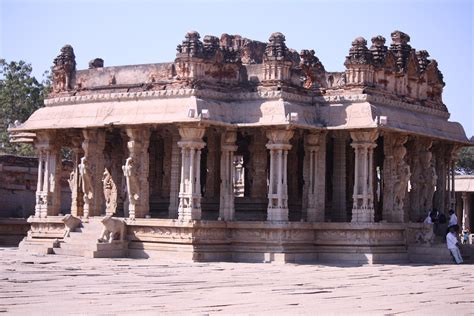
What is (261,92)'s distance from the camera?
83.4ft

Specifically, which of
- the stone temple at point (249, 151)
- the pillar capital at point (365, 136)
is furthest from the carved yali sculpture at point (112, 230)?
the pillar capital at point (365, 136)

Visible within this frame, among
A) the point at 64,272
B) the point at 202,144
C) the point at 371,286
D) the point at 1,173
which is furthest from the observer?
the point at 1,173

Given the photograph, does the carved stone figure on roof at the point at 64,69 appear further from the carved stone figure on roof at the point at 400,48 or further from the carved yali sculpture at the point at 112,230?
the carved stone figure on roof at the point at 400,48

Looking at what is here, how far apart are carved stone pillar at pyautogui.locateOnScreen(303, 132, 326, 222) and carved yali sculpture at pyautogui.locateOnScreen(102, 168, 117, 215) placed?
5856mm

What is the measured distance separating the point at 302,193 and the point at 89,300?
14201 millimetres

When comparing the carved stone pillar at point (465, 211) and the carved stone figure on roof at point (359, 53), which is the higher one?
the carved stone figure on roof at point (359, 53)

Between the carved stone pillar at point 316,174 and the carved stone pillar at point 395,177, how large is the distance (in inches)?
75.2

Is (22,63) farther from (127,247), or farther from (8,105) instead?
(127,247)

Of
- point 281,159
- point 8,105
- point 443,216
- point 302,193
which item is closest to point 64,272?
point 281,159

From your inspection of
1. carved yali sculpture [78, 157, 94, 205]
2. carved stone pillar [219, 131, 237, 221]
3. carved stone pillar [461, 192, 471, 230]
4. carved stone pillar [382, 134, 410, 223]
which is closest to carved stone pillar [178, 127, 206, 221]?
carved stone pillar [219, 131, 237, 221]

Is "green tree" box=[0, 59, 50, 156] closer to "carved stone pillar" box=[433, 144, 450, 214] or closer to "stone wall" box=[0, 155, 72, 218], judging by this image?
"stone wall" box=[0, 155, 72, 218]

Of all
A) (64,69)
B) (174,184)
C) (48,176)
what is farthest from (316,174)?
(64,69)

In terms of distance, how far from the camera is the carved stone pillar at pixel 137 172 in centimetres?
2578

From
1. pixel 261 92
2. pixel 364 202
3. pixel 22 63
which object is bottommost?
pixel 364 202
